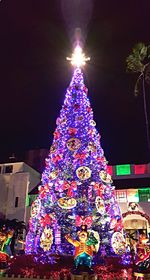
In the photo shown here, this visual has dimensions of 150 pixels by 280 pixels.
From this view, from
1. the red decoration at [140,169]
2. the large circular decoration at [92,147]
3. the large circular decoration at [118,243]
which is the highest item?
the red decoration at [140,169]

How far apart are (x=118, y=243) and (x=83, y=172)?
3607mm

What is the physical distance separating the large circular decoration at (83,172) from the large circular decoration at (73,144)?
1171 mm

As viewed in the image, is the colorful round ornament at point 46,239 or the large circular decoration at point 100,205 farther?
the large circular decoration at point 100,205

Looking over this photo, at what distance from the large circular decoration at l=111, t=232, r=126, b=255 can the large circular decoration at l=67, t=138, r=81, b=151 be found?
15.1 ft

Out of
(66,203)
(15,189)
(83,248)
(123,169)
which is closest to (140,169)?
(123,169)

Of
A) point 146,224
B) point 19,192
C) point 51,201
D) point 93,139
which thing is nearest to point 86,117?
point 93,139

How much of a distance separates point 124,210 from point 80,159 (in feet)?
45.2

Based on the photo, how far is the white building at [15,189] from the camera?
1081 inches

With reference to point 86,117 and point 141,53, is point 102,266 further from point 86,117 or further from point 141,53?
point 141,53

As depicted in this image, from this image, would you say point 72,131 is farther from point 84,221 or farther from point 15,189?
point 15,189

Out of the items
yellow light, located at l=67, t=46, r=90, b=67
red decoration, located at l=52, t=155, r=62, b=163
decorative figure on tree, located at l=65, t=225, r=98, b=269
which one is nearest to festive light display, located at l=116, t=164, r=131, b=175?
yellow light, located at l=67, t=46, r=90, b=67

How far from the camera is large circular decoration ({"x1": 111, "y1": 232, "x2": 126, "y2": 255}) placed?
11.2m

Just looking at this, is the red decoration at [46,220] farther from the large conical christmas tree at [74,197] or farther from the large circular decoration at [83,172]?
the large circular decoration at [83,172]

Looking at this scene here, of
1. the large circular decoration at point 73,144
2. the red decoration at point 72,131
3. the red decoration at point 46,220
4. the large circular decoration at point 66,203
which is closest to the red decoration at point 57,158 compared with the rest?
the large circular decoration at point 73,144
